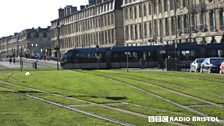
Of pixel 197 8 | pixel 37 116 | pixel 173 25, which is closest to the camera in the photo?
pixel 37 116

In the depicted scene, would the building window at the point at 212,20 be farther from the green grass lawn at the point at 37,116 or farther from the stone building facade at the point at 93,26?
the green grass lawn at the point at 37,116

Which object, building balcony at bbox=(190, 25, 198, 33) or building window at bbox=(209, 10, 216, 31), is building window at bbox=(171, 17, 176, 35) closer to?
building balcony at bbox=(190, 25, 198, 33)

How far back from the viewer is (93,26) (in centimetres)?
12606

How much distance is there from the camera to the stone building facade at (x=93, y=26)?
111500 mm

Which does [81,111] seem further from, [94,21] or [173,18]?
[94,21]

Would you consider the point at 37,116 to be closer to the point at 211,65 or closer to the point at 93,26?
the point at 211,65

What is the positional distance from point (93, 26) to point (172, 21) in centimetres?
4412

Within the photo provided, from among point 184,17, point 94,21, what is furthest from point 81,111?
point 94,21

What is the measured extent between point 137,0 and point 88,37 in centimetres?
3261

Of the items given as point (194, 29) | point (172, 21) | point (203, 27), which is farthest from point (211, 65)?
point (172, 21)

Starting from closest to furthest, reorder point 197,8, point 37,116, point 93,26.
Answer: point 37,116
point 197,8
point 93,26

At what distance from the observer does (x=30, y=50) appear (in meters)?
187

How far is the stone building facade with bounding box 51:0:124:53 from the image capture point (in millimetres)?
111500

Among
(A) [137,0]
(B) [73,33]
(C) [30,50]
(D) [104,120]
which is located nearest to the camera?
(D) [104,120]
